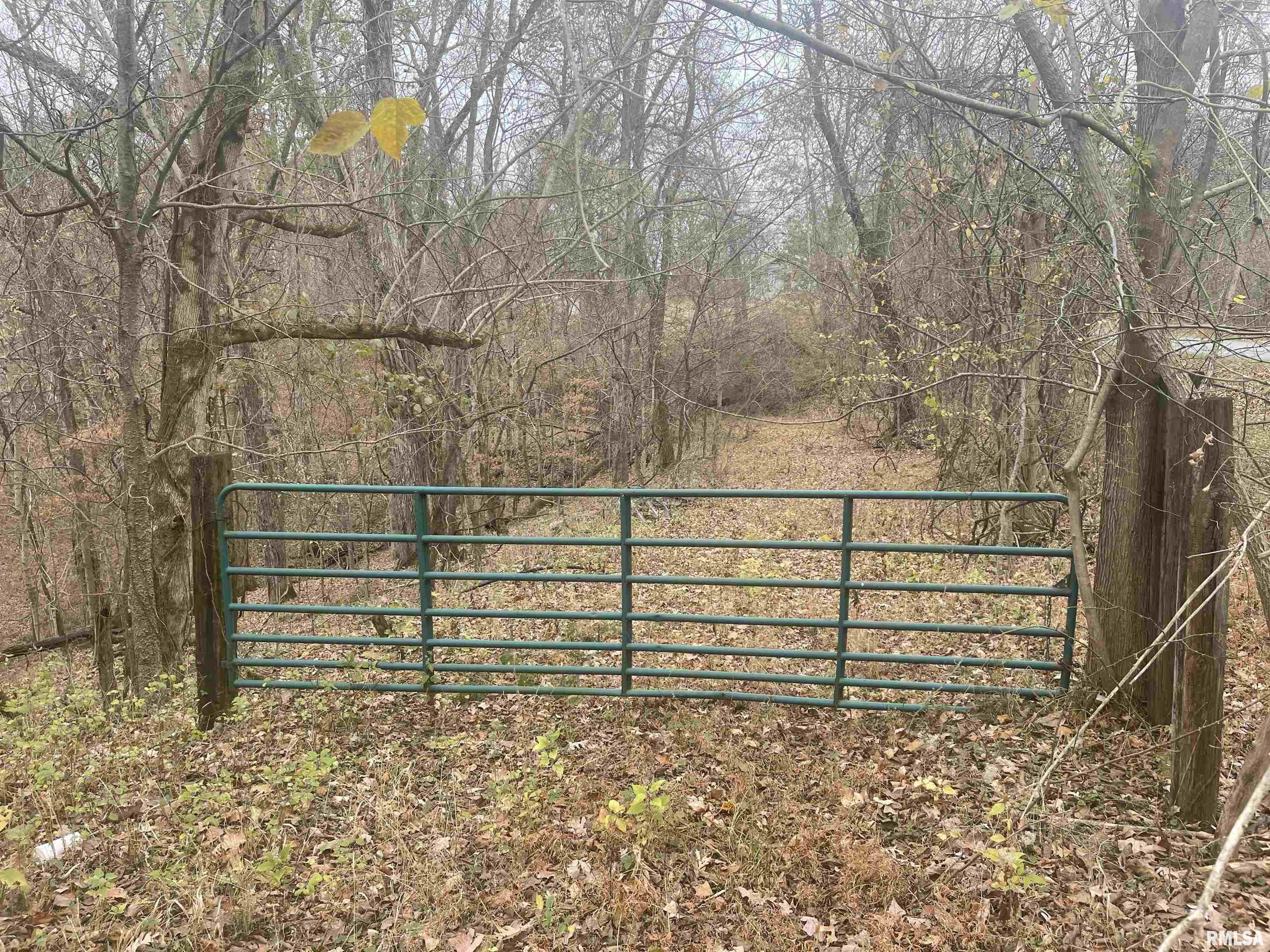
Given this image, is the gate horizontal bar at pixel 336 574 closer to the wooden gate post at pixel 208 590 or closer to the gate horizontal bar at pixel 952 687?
the wooden gate post at pixel 208 590

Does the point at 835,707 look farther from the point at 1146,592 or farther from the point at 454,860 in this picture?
the point at 454,860

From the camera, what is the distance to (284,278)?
33.5 feet

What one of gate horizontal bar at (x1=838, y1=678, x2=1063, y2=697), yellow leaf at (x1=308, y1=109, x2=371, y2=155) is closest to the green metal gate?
gate horizontal bar at (x1=838, y1=678, x2=1063, y2=697)

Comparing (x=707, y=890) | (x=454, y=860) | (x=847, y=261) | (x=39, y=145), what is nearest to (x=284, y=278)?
(x=39, y=145)

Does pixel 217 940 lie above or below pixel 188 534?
below

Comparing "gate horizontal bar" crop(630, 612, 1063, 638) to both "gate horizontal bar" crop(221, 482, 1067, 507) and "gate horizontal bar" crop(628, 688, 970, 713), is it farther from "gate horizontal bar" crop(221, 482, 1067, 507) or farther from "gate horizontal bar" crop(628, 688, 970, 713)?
"gate horizontal bar" crop(221, 482, 1067, 507)

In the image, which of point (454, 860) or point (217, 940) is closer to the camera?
point (217, 940)

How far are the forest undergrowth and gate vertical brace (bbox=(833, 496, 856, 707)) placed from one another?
22 centimetres

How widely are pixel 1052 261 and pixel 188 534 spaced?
7953 millimetres

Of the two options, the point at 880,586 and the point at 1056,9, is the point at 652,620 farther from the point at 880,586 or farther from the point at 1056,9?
the point at 1056,9

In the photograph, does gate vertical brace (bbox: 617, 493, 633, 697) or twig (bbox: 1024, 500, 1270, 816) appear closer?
twig (bbox: 1024, 500, 1270, 816)

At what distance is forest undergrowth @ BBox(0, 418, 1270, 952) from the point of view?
3.12 meters

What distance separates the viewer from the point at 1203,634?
132 inches

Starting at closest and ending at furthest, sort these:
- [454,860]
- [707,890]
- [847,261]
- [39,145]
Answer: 1. [707,890]
2. [454,860]
3. [39,145]
4. [847,261]
